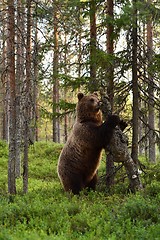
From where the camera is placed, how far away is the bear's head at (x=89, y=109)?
12.3 m

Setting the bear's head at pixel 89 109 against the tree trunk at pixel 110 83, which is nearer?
the bear's head at pixel 89 109

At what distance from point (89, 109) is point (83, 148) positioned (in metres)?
1.23

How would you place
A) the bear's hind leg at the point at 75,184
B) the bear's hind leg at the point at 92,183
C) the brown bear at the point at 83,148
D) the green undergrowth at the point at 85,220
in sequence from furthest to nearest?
the bear's hind leg at the point at 92,183 → the bear's hind leg at the point at 75,184 → the brown bear at the point at 83,148 → the green undergrowth at the point at 85,220

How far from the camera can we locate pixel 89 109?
12.4 metres

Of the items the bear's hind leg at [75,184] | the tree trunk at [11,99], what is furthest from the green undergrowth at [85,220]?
the tree trunk at [11,99]

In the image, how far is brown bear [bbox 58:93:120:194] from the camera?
12125 mm

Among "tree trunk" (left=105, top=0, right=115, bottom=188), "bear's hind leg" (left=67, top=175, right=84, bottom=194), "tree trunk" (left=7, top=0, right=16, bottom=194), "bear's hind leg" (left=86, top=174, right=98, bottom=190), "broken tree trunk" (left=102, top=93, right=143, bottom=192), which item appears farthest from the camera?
"tree trunk" (left=7, top=0, right=16, bottom=194)

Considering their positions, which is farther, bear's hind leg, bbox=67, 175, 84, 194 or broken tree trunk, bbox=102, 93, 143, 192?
bear's hind leg, bbox=67, 175, 84, 194

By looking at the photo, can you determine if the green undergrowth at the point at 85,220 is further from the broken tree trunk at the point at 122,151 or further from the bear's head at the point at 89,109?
the bear's head at the point at 89,109

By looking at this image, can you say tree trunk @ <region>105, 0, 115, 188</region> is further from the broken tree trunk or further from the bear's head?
the broken tree trunk

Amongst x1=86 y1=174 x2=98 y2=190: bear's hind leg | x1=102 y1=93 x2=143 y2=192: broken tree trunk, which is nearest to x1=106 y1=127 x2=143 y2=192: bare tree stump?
x1=102 y1=93 x2=143 y2=192: broken tree trunk

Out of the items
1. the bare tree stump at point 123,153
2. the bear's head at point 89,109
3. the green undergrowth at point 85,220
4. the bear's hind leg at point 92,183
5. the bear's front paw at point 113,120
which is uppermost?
the bear's head at point 89,109

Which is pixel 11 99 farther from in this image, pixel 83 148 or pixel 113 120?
pixel 113 120

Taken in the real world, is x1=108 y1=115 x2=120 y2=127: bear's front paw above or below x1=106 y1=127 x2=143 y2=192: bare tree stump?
above
